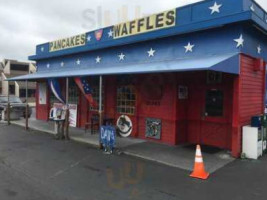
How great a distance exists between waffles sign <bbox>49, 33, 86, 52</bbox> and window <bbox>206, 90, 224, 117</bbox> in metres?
6.97

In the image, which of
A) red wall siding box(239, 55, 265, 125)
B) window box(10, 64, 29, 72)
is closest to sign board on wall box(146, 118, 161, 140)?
red wall siding box(239, 55, 265, 125)

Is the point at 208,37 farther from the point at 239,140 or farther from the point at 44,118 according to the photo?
the point at 44,118

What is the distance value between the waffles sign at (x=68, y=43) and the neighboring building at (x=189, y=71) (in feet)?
3.05

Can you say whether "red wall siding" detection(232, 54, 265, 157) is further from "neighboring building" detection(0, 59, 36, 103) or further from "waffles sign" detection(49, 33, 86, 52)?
"neighboring building" detection(0, 59, 36, 103)

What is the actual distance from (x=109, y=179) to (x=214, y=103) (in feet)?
16.2

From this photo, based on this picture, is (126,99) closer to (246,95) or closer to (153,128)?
(153,128)

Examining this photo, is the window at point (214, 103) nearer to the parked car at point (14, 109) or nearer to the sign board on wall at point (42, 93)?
the sign board on wall at point (42, 93)

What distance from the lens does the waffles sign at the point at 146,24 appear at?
9672 mm

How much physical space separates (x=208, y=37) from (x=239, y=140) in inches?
131

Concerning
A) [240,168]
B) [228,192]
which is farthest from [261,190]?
[240,168]

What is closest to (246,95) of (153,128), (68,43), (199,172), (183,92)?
(183,92)

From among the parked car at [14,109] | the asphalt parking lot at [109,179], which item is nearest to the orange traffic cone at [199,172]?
the asphalt parking lot at [109,179]

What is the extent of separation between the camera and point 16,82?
42.0 meters

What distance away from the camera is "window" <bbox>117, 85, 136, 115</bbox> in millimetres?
11206
